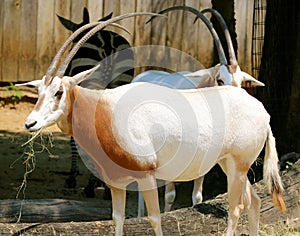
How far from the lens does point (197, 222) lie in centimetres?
517

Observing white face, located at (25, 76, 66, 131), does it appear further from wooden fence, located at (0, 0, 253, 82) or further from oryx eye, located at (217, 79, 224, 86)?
wooden fence, located at (0, 0, 253, 82)

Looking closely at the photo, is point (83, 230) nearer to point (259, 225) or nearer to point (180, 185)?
point (259, 225)

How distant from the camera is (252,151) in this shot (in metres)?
4.69

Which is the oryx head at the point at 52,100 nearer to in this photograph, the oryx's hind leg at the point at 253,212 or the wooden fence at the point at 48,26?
the oryx's hind leg at the point at 253,212

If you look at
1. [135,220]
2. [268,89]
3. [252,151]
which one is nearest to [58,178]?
[268,89]

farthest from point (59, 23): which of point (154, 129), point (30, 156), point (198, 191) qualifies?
point (154, 129)

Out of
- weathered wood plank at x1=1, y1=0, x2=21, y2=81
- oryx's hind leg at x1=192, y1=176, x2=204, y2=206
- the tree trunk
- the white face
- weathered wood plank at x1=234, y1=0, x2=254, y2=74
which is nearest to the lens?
the white face

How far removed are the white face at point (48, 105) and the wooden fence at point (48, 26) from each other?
6.76 m

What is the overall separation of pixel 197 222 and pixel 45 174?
312 cm

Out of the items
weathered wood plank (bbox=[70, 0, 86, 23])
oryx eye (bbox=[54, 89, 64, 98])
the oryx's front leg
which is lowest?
the oryx's front leg

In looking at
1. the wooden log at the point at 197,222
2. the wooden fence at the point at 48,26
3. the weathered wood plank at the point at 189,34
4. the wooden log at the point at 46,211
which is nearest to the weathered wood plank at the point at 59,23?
the wooden fence at the point at 48,26

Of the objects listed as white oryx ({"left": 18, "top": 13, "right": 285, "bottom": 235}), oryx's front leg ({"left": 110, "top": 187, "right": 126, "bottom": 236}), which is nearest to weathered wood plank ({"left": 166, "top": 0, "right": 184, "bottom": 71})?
white oryx ({"left": 18, "top": 13, "right": 285, "bottom": 235})

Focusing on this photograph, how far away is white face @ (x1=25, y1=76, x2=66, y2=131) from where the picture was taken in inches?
159

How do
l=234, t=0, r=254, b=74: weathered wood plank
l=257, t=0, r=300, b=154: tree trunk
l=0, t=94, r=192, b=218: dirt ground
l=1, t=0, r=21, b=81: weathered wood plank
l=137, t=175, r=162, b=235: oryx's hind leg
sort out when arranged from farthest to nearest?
l=234, t=0, r=254, b=74: weathered wood plank < l=1, t=0, r=21, b=81: weathered wood plank < l=257, t=0, r=300, b=154: tree trunk < l=0, t=94, r=192, b=218: dirt ground < l=137, t=175, r=162, b=235: oryx's hind leg
